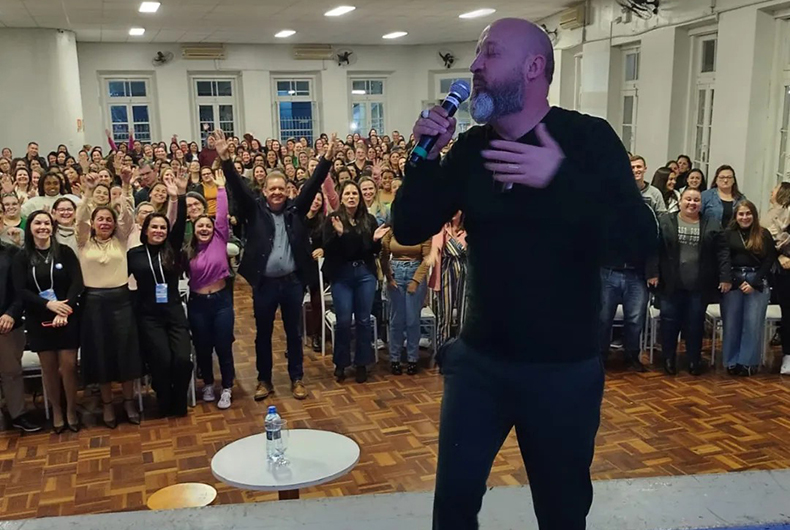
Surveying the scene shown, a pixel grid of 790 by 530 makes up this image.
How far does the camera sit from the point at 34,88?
39.5 ft

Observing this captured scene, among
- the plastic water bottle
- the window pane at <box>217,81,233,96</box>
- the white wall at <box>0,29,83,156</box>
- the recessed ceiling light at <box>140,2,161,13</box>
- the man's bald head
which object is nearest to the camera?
the man's bald head

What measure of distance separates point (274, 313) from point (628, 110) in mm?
7027

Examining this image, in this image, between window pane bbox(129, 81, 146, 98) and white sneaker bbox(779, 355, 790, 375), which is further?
window pane bbox(129, 81, 146, 98)

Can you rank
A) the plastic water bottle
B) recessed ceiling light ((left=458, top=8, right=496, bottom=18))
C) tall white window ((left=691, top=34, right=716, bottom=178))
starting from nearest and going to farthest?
the plastic water bottle, tall white window ((left=691, top=34, right=716, bottom=178)), recessed ceiling light ((left=458, top=8, right=496, bottom=18))

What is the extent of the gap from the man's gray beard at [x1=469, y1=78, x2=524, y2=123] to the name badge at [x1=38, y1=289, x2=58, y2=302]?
3.63m

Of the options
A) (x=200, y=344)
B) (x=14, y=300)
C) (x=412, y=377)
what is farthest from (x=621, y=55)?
(x=14, y=300)

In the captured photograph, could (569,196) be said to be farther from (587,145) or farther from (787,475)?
(787,475)

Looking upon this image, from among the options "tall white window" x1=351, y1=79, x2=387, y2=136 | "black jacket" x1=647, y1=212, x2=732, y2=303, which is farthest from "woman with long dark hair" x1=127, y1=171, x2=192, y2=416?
"tall white window" x1=351, y1=79, x2=387, y2=136

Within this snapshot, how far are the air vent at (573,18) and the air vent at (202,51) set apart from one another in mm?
7609

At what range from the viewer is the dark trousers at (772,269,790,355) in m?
5.13

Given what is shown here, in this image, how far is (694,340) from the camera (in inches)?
204

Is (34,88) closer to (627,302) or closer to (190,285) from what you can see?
(190,285)

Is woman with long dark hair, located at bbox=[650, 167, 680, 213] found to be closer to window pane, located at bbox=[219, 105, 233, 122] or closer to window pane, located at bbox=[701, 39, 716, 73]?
window pane, located at bbox=[701, 39, 716, 73]

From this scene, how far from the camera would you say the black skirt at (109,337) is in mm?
4363
